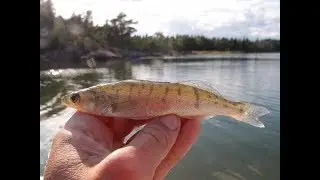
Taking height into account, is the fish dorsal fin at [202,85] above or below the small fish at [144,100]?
above

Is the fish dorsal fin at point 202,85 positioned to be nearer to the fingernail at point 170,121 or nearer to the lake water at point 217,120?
the fingernail at point 170,121

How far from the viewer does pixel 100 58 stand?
7.52 meters

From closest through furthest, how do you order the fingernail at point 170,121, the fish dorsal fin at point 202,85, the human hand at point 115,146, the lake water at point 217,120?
the human hand at point 115,146 → the fingernail at point 170,121 → the fish dorsal fin at point 202,85 → the lake water at point 217,120

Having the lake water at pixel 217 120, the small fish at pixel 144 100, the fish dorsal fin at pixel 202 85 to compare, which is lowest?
the lake water at pixel 217 120

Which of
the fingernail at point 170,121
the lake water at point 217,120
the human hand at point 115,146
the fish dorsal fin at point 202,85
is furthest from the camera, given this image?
the lake water at point 217,120

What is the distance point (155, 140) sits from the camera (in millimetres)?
909

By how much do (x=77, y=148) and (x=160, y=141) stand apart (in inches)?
7.3

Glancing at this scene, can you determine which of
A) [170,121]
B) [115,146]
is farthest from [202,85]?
[115,146]

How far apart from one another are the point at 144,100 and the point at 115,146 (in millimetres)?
136

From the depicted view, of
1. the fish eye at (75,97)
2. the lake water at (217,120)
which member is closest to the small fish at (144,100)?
the fish eye at (75,97)

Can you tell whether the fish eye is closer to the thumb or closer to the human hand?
the human hand

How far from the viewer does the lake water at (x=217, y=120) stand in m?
5.68

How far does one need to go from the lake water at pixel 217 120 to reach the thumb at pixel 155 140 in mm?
2493
